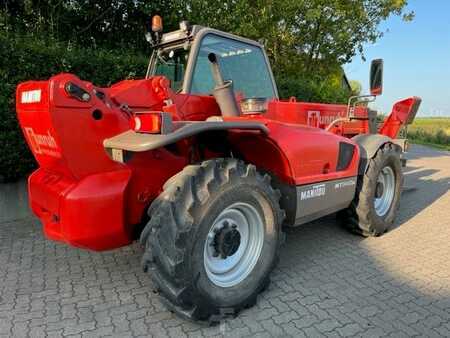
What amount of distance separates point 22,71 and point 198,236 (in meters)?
4.30

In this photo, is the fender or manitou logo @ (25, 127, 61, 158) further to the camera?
the fender

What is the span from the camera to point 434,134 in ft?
92.6

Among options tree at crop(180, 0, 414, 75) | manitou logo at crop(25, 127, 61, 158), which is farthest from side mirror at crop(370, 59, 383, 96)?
tree at crop(180, 0, 414, 75)

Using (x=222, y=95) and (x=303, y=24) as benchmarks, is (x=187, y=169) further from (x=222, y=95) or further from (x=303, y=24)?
(x=303, y=24)

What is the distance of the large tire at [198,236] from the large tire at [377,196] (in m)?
1.86

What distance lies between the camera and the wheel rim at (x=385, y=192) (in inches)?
194

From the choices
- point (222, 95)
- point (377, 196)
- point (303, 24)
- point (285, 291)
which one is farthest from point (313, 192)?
point (303, 24)

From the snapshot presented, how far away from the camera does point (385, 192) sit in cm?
510

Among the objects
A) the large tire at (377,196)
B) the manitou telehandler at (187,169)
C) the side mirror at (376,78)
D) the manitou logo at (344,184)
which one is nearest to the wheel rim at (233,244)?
the manitou telehandler at (187,169)

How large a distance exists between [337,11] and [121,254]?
36.1 feet

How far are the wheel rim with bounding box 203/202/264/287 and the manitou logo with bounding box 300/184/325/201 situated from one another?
24.0 inches

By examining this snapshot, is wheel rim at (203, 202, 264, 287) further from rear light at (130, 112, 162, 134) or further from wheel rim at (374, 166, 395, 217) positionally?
wheel rim at (374, 166, 395, 217)

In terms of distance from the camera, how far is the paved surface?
9.28 ft

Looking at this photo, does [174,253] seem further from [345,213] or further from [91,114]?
[345,213]
